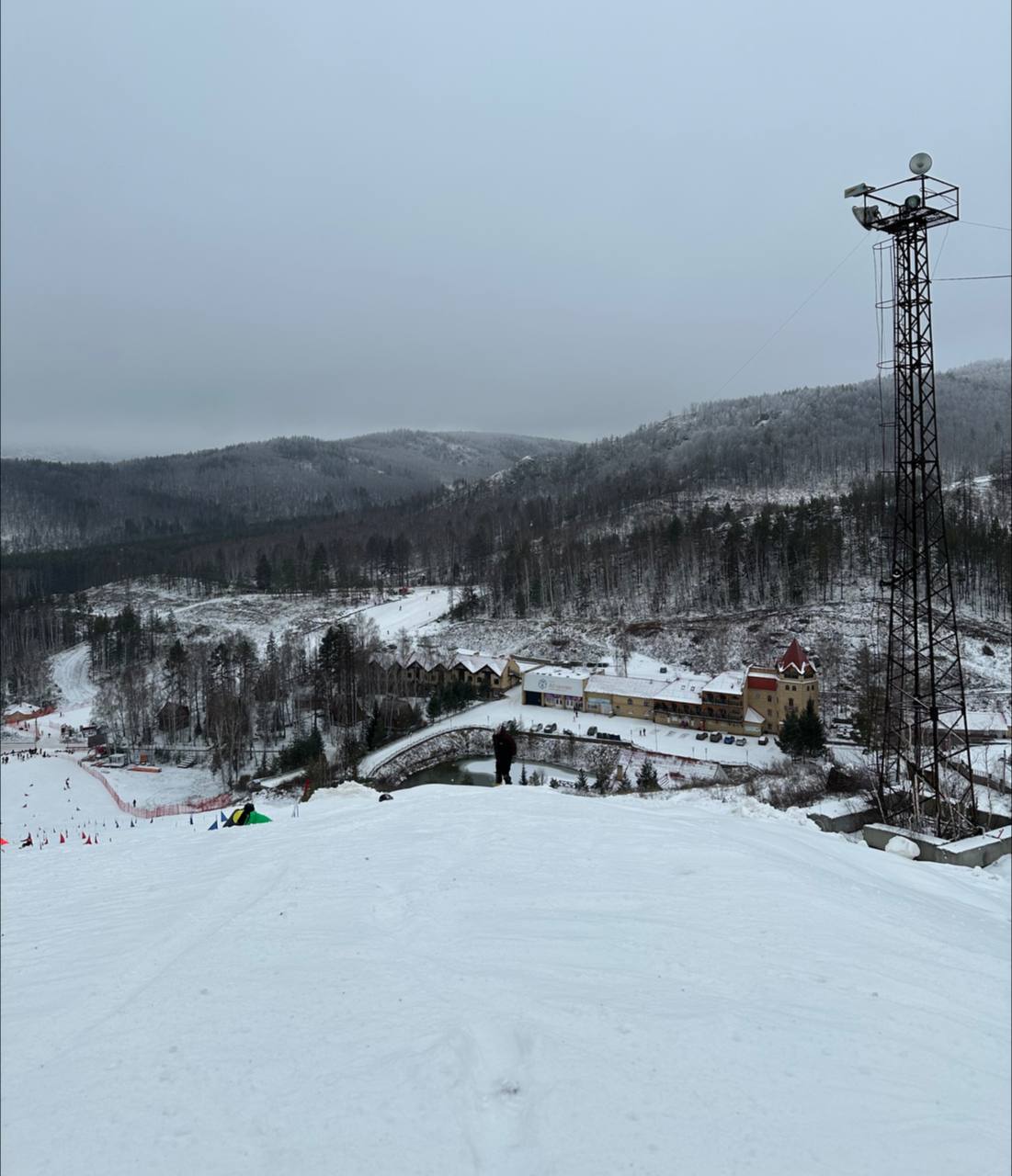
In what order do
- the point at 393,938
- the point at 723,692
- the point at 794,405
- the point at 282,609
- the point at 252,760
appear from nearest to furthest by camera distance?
the point at 393,938
the point at 723,692
the point at 252,760
the point at 282,609
the point at 794,405

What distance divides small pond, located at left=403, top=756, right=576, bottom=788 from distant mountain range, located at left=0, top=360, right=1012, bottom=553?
49.7 meters

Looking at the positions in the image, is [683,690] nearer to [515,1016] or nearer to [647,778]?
[647,778]

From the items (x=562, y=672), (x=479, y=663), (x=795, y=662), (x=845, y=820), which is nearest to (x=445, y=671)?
(x=479, y=663)

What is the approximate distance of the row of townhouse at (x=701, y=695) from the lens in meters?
31.5

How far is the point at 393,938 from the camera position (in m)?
6.79

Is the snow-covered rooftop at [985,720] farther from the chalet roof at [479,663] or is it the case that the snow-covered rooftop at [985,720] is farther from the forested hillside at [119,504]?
the forested hillside at [119,504]

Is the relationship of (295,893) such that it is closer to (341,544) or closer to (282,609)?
(282,609)

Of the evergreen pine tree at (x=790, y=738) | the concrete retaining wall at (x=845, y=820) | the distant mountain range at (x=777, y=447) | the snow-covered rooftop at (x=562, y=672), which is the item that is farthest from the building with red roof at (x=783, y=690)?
the distant mountain range at (x=777, y=447)

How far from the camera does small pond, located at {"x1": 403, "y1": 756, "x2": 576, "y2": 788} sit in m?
27.9

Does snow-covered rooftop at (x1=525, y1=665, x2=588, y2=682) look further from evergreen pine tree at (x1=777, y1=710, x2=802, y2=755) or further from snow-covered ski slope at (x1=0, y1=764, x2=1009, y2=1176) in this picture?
snow-covered ski slope at (x1=0, y1=764, x2=1009, y2=1176)

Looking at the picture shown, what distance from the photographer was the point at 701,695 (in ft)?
108

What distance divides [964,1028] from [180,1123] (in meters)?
5.69

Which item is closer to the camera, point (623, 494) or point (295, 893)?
point (295, 893)

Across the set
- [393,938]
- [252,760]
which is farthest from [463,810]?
[252,760]
